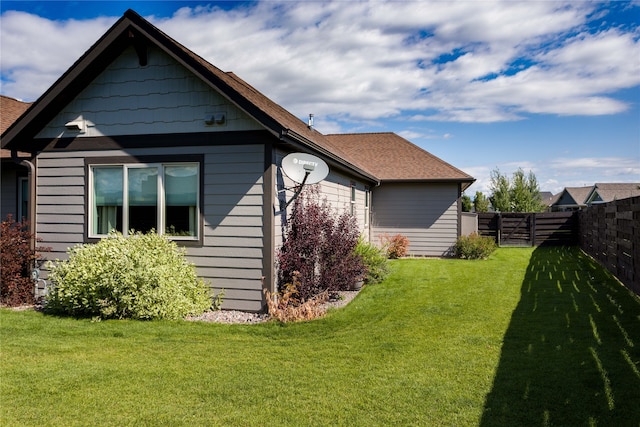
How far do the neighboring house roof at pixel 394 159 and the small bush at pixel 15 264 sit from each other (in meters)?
10.2

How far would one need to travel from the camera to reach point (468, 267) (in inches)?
504

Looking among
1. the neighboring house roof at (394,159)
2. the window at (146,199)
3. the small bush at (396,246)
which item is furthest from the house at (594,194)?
the window at (146,199)

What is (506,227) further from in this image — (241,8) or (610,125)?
(241,8)

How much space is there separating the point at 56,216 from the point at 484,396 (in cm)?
813

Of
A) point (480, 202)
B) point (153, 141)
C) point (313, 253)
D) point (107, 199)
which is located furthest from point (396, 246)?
point (480, 202)

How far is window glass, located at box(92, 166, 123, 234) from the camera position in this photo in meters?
8.02

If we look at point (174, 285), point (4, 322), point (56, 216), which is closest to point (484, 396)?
point (174, 285)

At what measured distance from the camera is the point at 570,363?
459 cm

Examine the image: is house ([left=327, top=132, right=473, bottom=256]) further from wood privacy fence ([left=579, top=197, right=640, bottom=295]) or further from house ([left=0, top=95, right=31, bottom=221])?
house ([left=0, top=95, right=31, bottom=221])

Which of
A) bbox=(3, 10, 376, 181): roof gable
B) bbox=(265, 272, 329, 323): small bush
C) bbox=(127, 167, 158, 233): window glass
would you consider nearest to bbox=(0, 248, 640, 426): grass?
bbox=(265, 272, 329, 323): small bush

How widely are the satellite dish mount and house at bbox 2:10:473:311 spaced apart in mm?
192

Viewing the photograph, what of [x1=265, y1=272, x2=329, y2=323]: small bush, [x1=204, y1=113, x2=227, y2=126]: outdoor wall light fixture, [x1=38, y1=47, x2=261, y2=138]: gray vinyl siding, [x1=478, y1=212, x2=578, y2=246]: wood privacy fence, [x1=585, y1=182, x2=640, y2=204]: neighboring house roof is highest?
[x1=585, y1=182, x2=640, y2=204]: neighboring house roof

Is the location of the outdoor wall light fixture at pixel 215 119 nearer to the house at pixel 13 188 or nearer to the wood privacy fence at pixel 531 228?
the house at pixel 13 188

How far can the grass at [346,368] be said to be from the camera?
11.6 feet
